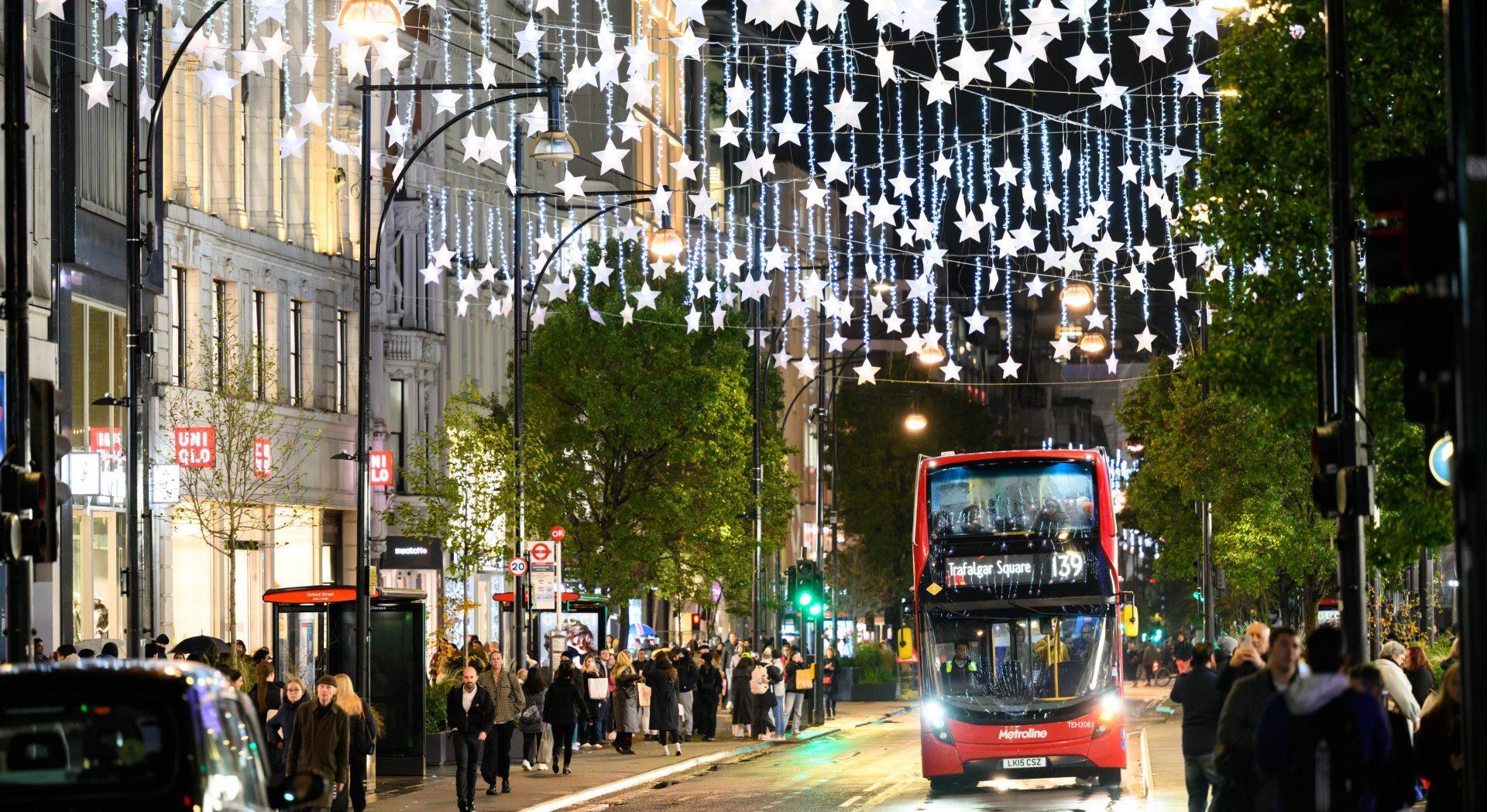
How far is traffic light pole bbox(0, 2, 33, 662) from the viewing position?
1634cm

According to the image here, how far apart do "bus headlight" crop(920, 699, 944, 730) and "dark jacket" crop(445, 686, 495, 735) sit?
520cm

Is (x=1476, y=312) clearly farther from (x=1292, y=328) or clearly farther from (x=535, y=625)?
(x=535, y=625)

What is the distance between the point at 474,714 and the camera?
2362 centimetres

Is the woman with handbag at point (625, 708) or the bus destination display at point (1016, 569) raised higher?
the bus destination display at point (1016, 569)

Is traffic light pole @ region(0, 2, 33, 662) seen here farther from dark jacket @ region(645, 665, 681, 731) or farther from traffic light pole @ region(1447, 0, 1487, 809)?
dark jacket @ region(645, 665, 681, 731)

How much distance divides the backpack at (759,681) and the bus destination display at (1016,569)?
49.1 ft

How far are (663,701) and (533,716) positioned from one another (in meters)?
6.08

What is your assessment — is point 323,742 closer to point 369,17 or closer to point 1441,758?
point 369,17

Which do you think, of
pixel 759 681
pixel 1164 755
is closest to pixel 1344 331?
pixel 1164 755

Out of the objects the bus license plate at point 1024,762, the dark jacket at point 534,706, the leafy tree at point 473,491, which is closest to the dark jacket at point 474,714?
the bus license plate at point 1024,762

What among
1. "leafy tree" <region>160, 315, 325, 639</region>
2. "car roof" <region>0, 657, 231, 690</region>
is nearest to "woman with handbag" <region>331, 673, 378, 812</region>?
"car roof" <region>0, 657, 231, 690</region>

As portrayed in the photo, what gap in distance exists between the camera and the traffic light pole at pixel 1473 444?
7.05 meters

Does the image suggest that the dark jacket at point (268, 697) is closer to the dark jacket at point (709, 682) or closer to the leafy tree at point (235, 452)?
the leafy tree at point (235, 452)

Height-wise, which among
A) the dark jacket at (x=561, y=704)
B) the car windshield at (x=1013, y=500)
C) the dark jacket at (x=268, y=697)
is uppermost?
the car windshield at (x=1013, y=500)
